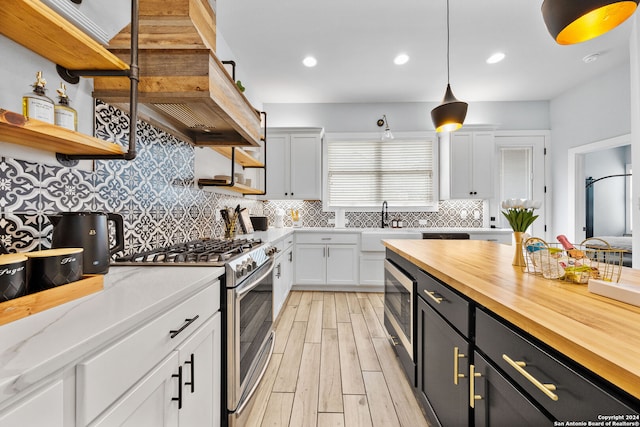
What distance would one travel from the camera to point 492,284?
1042 millimetres

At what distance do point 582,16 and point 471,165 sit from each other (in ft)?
11.5

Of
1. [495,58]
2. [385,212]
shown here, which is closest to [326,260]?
[385,212]

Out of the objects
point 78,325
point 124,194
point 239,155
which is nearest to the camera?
point 78,325

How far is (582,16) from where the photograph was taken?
3.46 feet

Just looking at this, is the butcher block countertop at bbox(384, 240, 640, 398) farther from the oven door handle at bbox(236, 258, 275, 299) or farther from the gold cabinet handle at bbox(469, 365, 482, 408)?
the oven door handle at bbox(236, 258, 275, 299)

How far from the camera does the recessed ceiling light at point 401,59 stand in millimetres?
3266

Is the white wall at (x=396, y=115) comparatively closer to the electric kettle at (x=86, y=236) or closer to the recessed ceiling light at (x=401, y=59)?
the recessed ceiling light at (x=401, y=59)

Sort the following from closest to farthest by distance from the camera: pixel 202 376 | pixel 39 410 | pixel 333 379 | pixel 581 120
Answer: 1. pixel 39 410
2. pixel 202 376
3. pixel 333 379
4. pixel 581 120

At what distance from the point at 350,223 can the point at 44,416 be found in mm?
4322

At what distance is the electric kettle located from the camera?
39.9 inches

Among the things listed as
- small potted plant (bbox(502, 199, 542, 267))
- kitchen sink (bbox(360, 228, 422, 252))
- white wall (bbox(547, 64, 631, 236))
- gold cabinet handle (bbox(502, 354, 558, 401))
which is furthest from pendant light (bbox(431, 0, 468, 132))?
white wall (bbox(547, 64, 631, 236))

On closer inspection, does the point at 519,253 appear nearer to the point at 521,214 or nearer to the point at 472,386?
the point at 521,214

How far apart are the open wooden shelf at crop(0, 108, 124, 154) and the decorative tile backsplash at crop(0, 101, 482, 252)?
92 mm

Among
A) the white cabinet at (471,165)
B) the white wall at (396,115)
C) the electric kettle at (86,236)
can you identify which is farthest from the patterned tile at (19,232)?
the white cabinet at (471,165)
